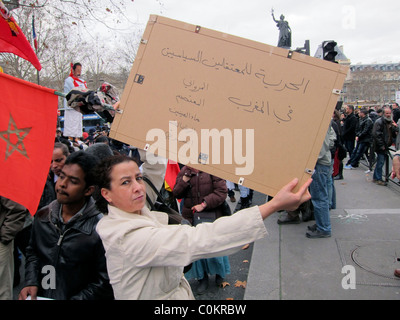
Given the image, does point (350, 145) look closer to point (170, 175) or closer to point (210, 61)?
point (170, 175)

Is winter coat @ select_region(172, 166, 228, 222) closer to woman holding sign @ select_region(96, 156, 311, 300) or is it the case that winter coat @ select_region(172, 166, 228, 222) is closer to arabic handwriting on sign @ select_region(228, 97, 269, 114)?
woman holding sign @ select_region(96, 156, 311, 300)

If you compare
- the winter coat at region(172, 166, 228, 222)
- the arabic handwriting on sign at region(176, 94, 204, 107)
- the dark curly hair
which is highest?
the arabic handwriting on sign at region(176, 94, 204, 107)

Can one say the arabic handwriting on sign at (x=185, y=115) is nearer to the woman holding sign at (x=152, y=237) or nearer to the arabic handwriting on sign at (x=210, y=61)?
the arabic handwriting on sign at (x=210, y=61)

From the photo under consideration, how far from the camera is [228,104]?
1.55 meters

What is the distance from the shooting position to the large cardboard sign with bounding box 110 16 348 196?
1468mm

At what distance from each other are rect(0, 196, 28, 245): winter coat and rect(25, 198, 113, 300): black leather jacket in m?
0.91

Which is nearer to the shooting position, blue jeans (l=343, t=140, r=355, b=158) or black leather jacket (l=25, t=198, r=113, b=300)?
black leather jacket (l=25, t=198, r=113, b=300)

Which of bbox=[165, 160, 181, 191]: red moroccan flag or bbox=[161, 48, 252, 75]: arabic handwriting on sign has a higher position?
bbox=[161, 48, 252, 75]: arabic handwriting on sign

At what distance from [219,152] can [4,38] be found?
193 centimetres

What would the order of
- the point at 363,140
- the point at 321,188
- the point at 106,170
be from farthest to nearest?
the point at 363,140 < the point at 321,188 < the point at 106,170

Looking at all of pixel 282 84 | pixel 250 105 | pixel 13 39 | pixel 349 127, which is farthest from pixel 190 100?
pixel 349 127

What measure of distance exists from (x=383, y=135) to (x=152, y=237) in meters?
8.26

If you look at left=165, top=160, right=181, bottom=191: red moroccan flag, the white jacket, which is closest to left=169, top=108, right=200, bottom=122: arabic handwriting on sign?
the white jacket
